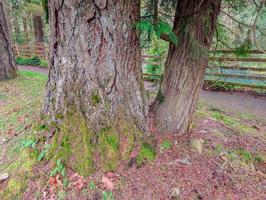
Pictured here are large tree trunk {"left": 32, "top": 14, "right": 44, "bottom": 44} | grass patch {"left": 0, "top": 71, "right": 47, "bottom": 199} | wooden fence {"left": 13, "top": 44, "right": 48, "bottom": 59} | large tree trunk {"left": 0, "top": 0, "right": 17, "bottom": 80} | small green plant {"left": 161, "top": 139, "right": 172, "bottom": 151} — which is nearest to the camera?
grass patch {"left": 0, "top": 71, "right": 47, "bottom": 199}

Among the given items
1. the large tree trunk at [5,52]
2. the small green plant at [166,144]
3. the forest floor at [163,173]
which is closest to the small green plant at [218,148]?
the forest floor at [163,173]

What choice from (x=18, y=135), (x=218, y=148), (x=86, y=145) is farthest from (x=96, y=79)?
(x=218, y=148)

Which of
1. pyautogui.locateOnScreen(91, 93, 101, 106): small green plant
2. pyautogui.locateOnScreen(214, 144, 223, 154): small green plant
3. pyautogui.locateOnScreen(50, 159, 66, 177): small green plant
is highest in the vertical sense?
pyautogui.locateOnScreen(91, 93, 101, 106): small green plant

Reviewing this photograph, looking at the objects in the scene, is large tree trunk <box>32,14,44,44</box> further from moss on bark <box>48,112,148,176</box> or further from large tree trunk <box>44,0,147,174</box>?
moss on bark <box>48,112,148,176</box>

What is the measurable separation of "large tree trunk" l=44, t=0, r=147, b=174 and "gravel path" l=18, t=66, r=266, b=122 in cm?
375

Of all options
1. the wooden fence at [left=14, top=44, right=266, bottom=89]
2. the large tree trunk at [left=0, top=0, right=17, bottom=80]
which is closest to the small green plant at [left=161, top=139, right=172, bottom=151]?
the wooden fence at [left=14, top=44, right=266, bottom=89]

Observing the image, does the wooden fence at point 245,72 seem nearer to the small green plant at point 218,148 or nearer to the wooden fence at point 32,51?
the small green plant at point 218,148

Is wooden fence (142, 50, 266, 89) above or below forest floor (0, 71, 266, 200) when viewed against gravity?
above

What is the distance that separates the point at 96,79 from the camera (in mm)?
1953

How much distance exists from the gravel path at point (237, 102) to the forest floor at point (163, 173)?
243 cm

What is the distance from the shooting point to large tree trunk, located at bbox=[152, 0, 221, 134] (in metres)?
2.14

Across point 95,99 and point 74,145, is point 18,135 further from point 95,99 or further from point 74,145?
point 95,99

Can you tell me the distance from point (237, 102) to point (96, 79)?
5.05m

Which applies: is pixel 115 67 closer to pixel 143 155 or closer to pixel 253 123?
pixel 143 155
